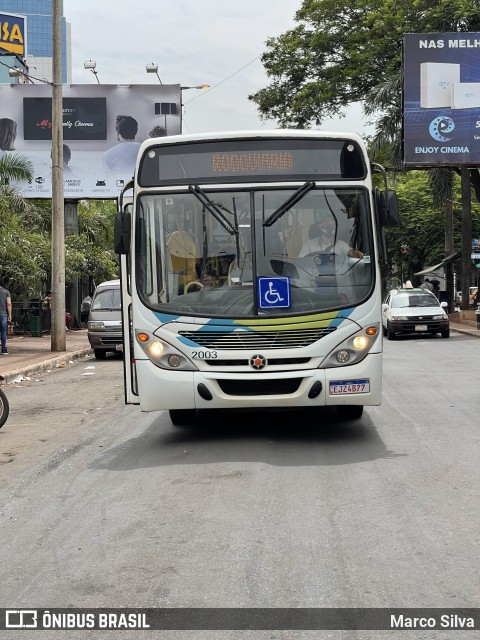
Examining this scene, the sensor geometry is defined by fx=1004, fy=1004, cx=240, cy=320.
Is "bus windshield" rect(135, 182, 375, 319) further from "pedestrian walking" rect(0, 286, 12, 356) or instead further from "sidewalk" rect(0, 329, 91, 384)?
"pedestrian walking" rect(0, 286, 12, 356)

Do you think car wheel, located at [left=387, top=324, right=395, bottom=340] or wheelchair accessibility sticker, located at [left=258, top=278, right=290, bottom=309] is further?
car wheel, located at [left=387, top=324, right=395, bottom=340]

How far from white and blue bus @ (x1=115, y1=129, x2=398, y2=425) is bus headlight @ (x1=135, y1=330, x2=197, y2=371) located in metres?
0.01

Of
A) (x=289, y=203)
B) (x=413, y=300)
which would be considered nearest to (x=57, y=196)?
(x=413, y=300)

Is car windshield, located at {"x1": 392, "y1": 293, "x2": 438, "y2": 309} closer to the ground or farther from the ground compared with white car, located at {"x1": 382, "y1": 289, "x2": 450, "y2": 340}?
farther from the ground

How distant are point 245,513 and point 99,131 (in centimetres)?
3302

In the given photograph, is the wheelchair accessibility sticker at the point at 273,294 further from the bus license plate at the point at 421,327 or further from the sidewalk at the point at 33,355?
the bus license plate at the point at 421,327

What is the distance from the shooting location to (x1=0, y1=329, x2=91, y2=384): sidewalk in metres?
20.5

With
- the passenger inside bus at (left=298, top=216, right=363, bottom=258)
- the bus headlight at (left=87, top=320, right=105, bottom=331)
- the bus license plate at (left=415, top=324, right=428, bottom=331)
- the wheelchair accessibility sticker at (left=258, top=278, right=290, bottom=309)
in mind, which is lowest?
the bus license plate at (left=415, top=324, right=428, bottom=331)

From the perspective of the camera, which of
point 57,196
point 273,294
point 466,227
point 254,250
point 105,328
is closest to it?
point 273,294

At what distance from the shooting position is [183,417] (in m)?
11.0

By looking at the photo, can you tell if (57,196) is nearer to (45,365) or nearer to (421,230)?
(45,365)

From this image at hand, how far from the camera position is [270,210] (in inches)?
392

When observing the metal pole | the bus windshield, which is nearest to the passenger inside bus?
the bus windshield

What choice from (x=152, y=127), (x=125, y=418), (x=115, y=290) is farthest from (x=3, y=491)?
(x=152, y=127)
